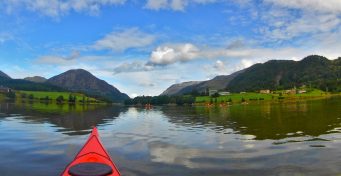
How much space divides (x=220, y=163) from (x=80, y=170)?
14.5 metres

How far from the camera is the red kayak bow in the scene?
53.0 feet

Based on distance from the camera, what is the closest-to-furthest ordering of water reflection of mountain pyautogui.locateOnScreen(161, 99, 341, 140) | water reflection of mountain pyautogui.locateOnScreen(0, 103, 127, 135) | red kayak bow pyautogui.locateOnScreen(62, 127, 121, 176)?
red kayak bow pyautogui.locateOnScreen(62, 127, 121, 176)
water reflection of mountain pyautogui.locateOnScreen(161, 99, 341, 140)
water reflection of mountain pyautogui.locateOnScreen(0, 103, 127, 135)

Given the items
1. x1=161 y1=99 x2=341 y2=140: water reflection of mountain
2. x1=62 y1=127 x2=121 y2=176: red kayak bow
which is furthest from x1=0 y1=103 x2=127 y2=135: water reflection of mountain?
x1=62 y1=127 x2=121 y2=176: red kayak bow

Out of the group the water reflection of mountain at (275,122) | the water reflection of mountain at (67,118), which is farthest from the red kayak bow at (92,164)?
the water reflection of mountain at (67,118)

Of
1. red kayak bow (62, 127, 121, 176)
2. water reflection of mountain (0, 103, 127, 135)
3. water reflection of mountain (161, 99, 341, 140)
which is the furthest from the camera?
water reflection of mountain (0, 103, 127, 135)

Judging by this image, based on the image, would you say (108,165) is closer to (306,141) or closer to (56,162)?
(56,162)

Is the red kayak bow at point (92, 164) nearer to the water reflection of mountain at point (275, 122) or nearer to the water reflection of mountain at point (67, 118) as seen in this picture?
the water reflection of mountain at point (275, 122)

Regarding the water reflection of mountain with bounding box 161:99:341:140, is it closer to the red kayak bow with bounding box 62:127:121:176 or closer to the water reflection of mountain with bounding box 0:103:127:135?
the water reflection of mountain with bounding box 0:103:127:135

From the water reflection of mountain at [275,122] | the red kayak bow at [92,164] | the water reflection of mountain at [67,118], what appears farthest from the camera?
the water reflection of mountain at [67,118]

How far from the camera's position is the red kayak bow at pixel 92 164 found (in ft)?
53.0

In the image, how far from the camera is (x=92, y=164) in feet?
58.7

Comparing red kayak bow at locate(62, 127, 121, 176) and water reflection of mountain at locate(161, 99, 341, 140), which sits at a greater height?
red kayak bow at locate(62, 127, 121, 176)

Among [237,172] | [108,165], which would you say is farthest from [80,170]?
[237,172]

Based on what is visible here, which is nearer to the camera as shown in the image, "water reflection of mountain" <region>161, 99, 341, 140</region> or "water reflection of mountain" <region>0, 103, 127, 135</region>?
"water reflection of mountain" <region>161, 99, 341, 140</region>
